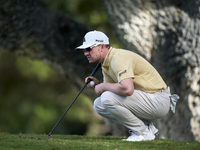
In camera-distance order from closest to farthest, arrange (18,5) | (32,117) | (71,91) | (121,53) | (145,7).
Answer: (121,53)
(145,7)
(18,5)
(32,117)
(71,91)

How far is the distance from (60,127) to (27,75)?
2090 mm

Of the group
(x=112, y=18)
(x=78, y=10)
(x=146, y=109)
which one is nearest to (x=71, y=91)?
(x=78, y=10)

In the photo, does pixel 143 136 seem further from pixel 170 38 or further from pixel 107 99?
pixel 170 38

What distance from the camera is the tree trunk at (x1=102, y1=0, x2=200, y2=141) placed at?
601cm

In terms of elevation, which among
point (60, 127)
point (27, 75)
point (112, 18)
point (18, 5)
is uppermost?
point (18, 5)

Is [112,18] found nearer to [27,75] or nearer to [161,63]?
[161,63]

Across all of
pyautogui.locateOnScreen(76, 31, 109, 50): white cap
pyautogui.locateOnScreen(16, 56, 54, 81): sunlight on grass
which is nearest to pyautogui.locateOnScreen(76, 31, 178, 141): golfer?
pyautogui.locateOnScreen(76, 31, 109, 50): white cap

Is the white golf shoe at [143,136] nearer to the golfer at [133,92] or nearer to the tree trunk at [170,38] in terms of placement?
the golfer at [133,92]

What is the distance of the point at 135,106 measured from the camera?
3.88 m

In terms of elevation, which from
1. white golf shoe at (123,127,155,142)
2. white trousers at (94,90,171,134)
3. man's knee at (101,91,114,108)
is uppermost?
man's knee at (101,91,114,108)

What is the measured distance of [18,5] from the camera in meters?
6.76

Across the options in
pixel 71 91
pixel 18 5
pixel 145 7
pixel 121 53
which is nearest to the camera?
pixel 121 53

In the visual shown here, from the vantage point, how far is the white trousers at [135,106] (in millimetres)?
3795

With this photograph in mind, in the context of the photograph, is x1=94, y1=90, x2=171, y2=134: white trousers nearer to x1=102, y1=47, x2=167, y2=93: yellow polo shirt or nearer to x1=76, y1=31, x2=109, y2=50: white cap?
x1=102, y1=47, x2=167, y2=93: yellow polo shirt
